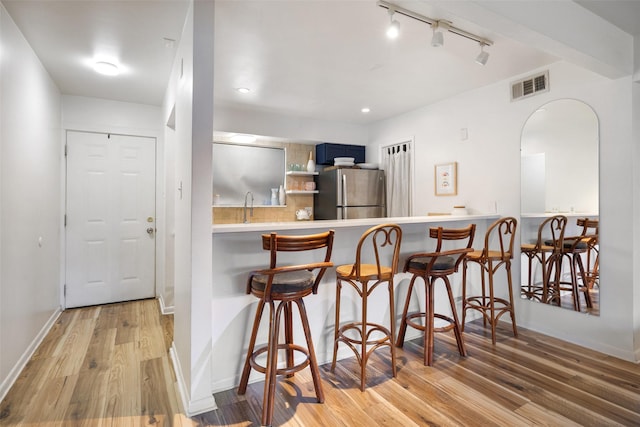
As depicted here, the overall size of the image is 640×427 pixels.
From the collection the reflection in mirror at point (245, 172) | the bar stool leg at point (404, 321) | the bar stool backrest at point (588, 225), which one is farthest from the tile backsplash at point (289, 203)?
the bar stool backrest at point (588, 225)

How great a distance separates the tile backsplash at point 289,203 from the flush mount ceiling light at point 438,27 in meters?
3.07

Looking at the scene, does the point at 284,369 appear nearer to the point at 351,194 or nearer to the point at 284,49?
the point at 284,49

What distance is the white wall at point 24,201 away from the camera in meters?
2.16

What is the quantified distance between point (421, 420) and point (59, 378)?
247 cm

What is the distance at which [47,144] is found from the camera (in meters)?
3.20

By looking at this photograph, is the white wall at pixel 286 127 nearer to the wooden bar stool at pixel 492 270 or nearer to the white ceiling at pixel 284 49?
the white ceiling at pixel 284 49

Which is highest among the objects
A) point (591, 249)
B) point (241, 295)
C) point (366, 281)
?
point (591, 249)

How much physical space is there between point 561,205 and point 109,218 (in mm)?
4961

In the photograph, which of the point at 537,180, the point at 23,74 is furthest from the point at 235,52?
the point at 537,180

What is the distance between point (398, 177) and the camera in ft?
15.6

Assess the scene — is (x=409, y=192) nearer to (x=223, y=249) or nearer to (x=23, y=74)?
(x=223, y=249)

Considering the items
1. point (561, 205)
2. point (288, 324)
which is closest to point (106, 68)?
point (288, 324)

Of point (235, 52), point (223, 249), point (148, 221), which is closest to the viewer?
point (223, 249)

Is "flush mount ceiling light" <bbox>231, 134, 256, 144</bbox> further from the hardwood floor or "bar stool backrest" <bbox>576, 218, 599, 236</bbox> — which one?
"bar stool backrest" <bbox>576, 218, 599, 236</bbox>
